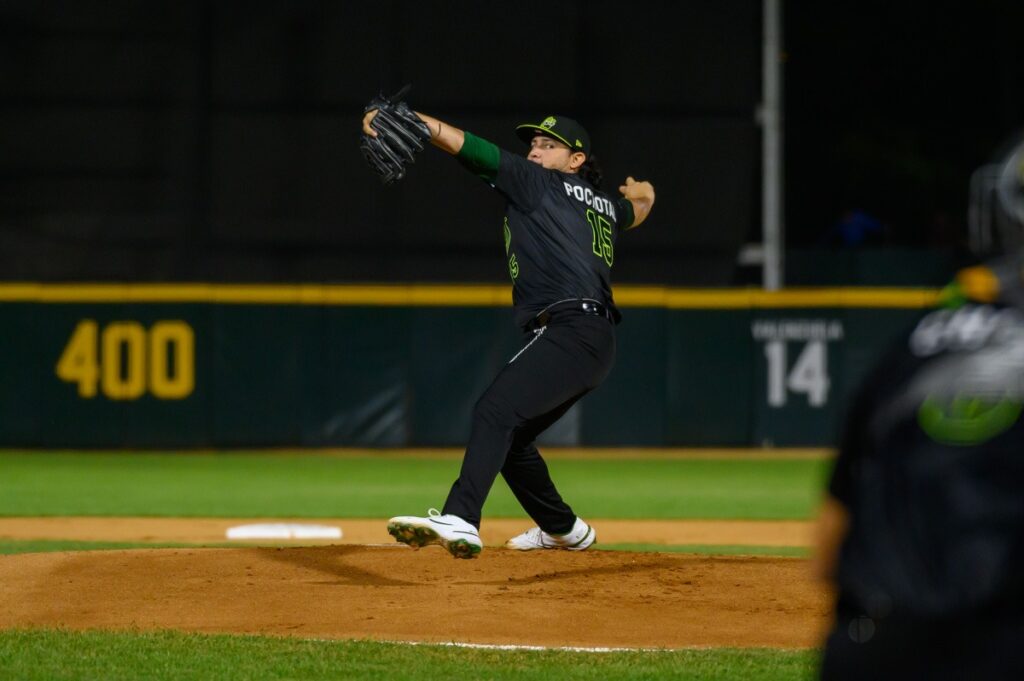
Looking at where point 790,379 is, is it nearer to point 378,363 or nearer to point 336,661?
point 378,363

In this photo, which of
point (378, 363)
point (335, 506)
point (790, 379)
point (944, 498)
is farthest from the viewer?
point (790, 379)

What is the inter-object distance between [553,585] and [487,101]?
8.99 m

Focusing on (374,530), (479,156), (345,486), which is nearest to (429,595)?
(479,156)

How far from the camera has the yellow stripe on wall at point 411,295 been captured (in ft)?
45.2

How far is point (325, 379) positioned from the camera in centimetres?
1400

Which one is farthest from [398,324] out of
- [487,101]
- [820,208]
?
[820,208]

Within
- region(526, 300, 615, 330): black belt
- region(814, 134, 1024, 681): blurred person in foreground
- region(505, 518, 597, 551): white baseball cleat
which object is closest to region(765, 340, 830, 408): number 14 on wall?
region(505, 518, 597, 551): white baseball cleat

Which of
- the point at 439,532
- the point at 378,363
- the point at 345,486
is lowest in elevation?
the point at 345,486

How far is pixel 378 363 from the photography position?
1412cm

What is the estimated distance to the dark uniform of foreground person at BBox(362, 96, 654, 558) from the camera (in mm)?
5512

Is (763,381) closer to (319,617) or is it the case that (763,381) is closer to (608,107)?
(608,107)

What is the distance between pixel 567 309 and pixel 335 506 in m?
4.91

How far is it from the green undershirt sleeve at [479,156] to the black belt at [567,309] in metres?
0.54

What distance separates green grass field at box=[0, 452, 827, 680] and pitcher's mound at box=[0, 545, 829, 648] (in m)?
0.28
